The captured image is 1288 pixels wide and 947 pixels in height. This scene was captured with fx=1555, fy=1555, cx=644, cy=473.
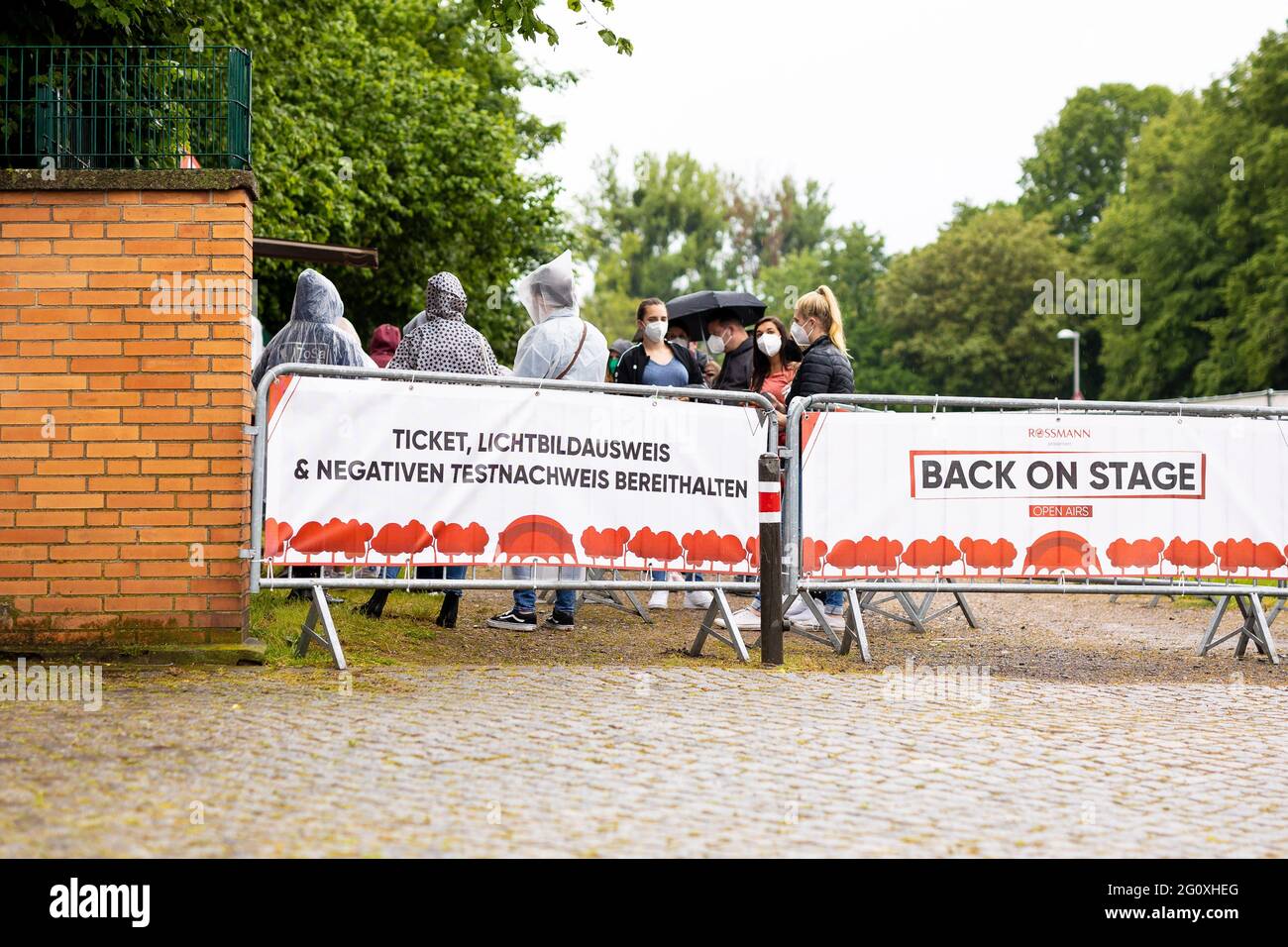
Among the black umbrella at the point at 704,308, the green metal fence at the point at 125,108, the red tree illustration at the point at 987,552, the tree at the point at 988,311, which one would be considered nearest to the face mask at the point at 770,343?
the black umbrella at the point at 704,308

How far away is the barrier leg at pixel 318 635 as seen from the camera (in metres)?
7.95

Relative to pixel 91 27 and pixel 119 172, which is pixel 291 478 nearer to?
pixel 119 172

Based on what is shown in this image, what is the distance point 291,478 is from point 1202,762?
4.57 metres

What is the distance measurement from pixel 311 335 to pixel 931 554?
4328 mm

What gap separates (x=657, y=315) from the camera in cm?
1110

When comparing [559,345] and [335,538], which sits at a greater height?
[559,345]

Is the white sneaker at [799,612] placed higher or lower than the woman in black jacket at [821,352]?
lower

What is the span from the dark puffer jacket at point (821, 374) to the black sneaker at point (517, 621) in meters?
2.20

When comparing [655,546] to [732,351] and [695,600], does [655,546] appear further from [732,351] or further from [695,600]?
[732,351]

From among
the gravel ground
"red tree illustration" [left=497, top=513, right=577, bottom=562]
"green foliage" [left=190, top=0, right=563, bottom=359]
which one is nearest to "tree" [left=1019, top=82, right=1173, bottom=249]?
"green foliage" [left=190, top=0, right=563, bottom=359]

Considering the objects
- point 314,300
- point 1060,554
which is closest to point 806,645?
point 1060,554

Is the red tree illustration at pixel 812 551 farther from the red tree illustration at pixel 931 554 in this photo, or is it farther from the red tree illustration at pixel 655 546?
the red tree illustration at pixel 655 546

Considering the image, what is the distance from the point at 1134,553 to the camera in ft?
30.0
